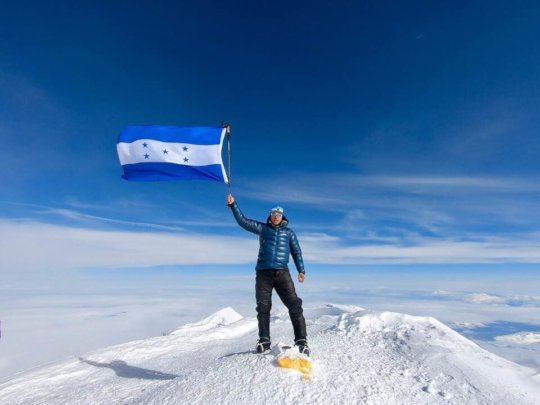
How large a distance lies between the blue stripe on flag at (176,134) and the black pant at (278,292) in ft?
16.5

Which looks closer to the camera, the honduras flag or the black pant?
the black pant

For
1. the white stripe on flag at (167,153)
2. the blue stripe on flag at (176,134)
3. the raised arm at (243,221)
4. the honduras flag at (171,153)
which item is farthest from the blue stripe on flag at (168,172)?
the raised arm at (243,221)

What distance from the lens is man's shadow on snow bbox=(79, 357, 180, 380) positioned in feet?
31.5

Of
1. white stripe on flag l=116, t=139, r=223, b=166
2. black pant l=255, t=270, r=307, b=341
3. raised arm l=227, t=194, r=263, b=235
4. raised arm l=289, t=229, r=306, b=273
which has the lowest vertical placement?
black pant l=255, t=270, r=307, b=341

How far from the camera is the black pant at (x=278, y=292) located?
27.8 ft

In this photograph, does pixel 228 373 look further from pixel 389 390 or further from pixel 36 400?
pixel 36 400

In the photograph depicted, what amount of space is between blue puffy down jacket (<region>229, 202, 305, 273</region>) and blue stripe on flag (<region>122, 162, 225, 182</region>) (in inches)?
103

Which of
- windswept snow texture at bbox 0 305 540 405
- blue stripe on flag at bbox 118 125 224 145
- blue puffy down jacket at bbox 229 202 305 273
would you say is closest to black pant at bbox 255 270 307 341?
blue puffy down jacket at bbox 229 202 305 273

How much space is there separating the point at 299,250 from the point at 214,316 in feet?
57.4

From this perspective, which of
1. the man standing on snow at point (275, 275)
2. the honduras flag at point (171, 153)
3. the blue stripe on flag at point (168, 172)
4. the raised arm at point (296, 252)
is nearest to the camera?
the man standing on snow at point (275, 275)

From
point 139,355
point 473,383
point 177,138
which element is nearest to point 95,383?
point 139,355

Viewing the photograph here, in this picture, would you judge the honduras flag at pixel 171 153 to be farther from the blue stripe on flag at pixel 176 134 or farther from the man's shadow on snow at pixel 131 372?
the man's shadow on snow at pixel 131 372

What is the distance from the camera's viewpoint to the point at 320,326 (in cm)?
1369

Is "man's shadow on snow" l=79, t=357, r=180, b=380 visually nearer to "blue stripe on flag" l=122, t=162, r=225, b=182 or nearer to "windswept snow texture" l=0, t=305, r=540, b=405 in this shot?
"windswept snow texture" l=0, t=305, r=540, b=405
